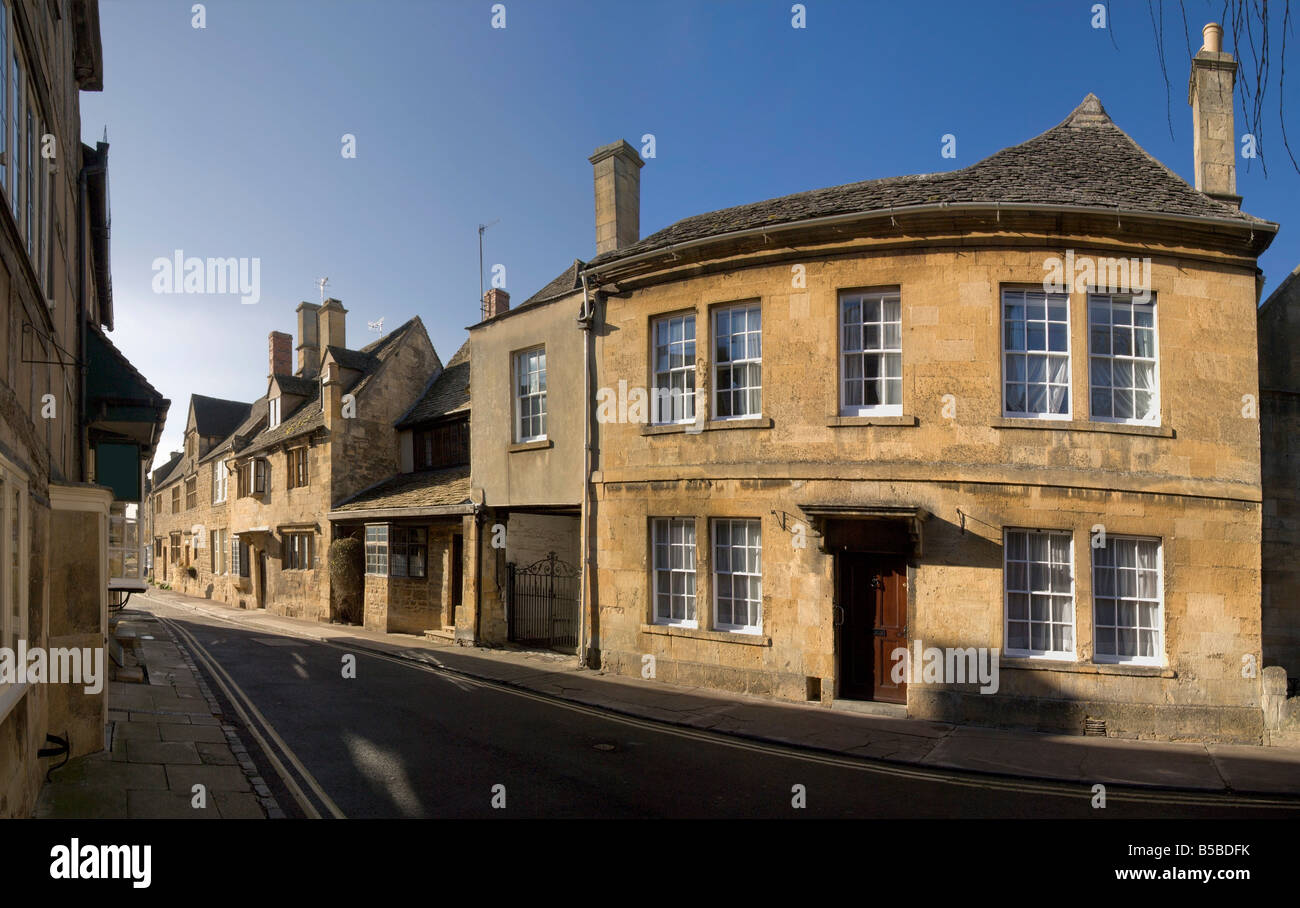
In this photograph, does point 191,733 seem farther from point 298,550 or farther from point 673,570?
A: point 298,550

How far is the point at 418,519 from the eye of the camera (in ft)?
69.1

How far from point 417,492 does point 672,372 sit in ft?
35.8

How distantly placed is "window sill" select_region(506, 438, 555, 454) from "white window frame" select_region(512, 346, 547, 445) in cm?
6

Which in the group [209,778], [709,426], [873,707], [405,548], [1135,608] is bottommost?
[873,707]

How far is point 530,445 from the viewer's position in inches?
647

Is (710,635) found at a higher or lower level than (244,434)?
lower

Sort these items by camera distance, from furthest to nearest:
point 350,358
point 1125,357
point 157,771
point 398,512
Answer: point 350,358 → point 398,512 → point 1125,357 → point 157,771

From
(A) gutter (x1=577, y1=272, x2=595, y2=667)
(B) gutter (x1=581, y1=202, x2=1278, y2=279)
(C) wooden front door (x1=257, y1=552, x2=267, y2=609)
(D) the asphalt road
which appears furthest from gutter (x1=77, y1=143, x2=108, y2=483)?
(C) wooden front door (x1=257, y1=552, x2=267, y2=609)

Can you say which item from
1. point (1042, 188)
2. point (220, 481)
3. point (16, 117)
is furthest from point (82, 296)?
point (220, 481)

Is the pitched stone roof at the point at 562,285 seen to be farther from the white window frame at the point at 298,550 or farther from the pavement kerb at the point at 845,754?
the white window frame at the point at 298,550

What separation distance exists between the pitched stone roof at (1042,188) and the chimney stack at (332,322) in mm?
17472
